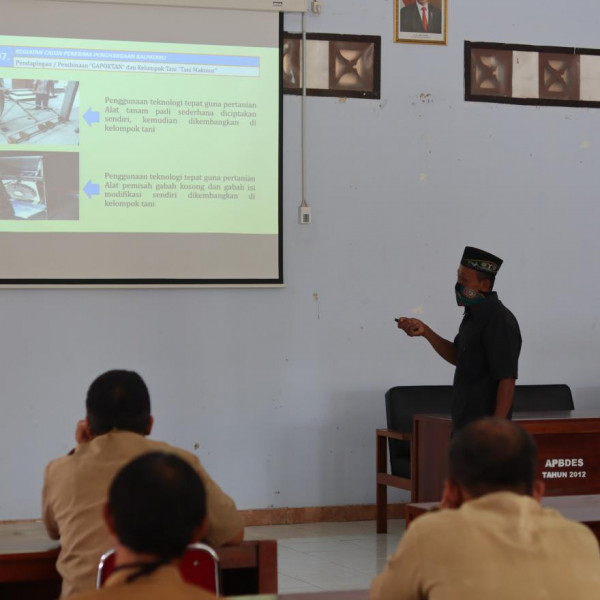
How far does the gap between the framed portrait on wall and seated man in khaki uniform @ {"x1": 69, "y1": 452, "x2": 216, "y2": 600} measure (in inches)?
195

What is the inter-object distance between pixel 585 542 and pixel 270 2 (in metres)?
4.66

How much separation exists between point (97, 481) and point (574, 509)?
1353 millimetres

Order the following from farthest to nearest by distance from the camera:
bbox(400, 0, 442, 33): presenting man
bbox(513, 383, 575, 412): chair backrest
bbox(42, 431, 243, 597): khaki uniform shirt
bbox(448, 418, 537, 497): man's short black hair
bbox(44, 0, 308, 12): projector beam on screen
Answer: bbox(400, 0, 442, 33): presenting man < bbox(513, 383, 575, 412): chair backrest < bbox(44, 0, 308, 12): projector beam on screen < bbox(42, 431, 243, 597): khaki uniform shirt < bbox(448, 418, 537, 497): man's short black hair

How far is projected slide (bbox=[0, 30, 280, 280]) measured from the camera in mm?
5402

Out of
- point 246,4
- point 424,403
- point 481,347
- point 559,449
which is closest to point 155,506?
point 481,347

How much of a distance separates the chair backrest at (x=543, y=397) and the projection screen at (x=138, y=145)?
5.28 ft

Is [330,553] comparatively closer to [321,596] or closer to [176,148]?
[176,148]

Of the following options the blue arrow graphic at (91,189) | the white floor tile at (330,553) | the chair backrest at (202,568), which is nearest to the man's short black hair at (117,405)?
→ the chair backrest at (202,568)

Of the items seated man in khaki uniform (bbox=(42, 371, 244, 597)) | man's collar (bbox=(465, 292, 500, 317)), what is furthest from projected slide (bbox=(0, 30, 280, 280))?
seated man in khaki uniform (bbox=(42, 371, 244, 597))

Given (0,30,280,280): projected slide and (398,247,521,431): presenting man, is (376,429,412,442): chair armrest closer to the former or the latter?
(398,247,521,431): presenting man

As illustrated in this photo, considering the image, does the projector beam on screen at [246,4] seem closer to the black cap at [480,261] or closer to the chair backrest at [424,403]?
the black cap at [480,261]

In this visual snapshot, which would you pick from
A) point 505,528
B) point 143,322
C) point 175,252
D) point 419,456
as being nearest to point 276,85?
point 175,252

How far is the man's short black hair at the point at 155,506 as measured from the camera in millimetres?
1333

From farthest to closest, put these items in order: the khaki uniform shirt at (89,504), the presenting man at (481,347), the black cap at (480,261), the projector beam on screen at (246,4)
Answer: the projector beam on screen at (246,4) < the black cap at (480,261) < the presenting man at (481,347) < the khaki uniform shirt at (89,504)
